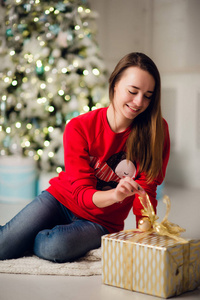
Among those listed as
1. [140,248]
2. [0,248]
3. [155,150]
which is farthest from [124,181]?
[0,248]

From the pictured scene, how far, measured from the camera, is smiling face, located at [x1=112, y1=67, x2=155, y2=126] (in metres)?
1.67

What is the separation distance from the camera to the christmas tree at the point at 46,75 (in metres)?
3.06

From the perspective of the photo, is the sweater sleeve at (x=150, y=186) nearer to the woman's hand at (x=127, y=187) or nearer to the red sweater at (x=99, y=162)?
the red sweater at (x=99, y=162)

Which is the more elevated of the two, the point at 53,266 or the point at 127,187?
the point at 127,187

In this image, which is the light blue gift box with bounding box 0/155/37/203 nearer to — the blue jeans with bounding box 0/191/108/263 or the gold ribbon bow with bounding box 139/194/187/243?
the blue jeans with bounding box 0/191/108/263

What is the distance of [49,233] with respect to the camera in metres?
1.79

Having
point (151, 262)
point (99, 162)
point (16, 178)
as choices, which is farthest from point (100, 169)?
point (16, 178)

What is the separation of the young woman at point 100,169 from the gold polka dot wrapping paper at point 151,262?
0.23 metres

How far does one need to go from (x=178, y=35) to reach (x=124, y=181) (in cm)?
244

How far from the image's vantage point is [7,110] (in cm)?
318

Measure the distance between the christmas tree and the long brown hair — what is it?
1284 millimetres

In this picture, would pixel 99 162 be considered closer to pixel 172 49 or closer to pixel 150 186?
pixel 150 186

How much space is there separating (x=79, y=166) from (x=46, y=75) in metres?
1.48

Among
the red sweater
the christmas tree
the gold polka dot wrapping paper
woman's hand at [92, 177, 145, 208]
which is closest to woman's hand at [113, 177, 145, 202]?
woman's hand at [92, 177, 145, 208]
